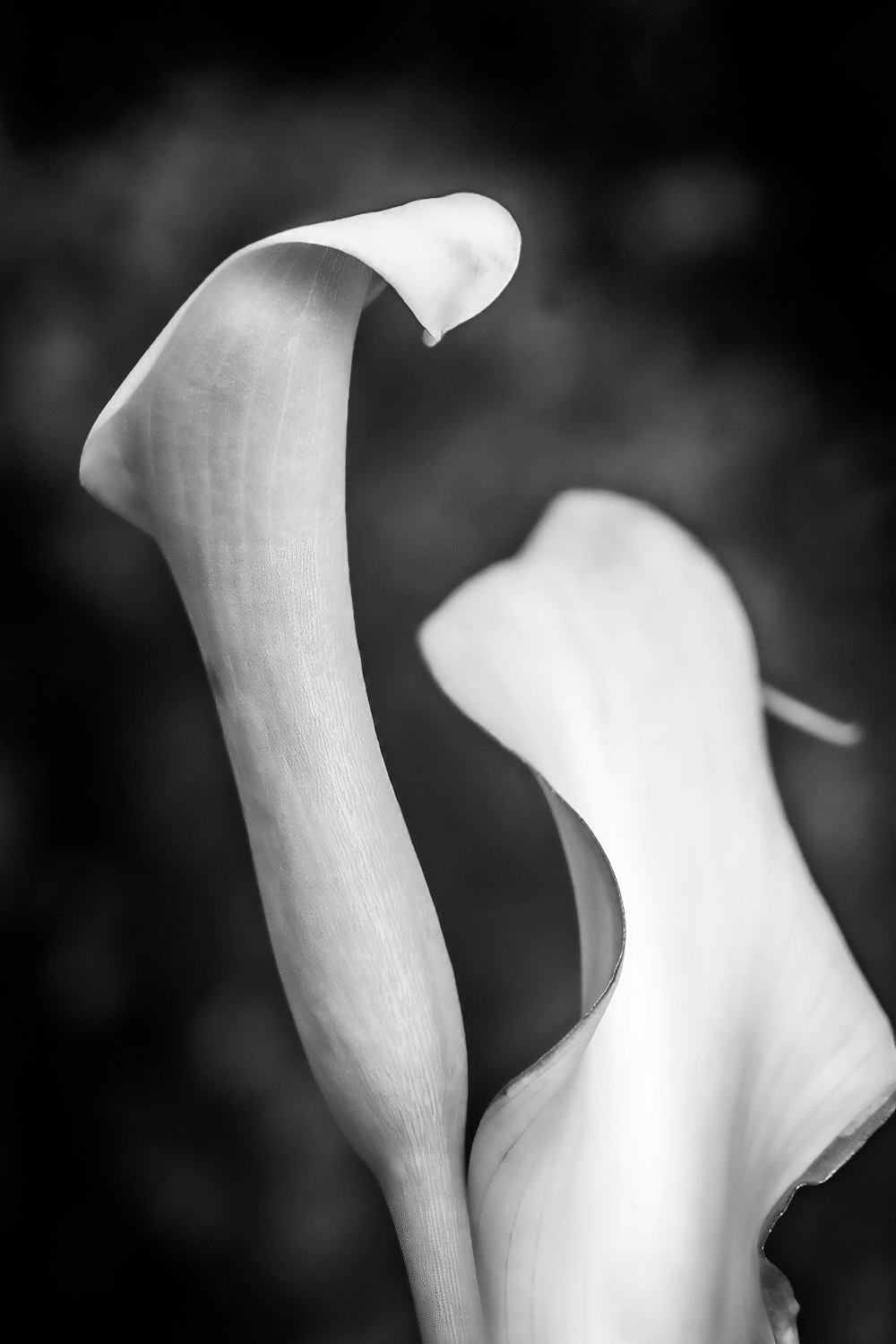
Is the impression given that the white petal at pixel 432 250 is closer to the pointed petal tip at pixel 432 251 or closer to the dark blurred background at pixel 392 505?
the pointed petal tip at pixel 432 251

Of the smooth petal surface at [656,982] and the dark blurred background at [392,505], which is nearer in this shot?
the smooth petal surface at [656,982]

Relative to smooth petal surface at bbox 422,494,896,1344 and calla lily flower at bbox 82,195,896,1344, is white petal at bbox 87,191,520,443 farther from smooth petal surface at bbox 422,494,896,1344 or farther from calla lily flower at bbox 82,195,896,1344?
smooth petal surface at bbox 422,494,896,1344

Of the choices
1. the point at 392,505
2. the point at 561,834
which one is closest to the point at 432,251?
the point at 561,834

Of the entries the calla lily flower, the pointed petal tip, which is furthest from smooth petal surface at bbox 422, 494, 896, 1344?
the pointed petal tip

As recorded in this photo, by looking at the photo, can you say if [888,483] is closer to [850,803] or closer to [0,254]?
[850,803]

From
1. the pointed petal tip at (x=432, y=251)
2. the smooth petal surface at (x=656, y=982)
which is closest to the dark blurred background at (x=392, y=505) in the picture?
the smooth petal surface at (x=656, y=982)

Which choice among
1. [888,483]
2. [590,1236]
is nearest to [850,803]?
[888,483]
